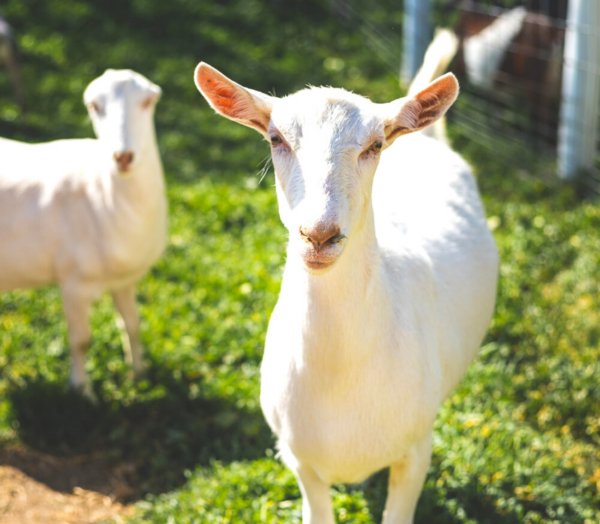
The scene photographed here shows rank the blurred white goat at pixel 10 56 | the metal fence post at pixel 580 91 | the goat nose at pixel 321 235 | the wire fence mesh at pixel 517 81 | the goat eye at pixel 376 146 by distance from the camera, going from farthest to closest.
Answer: the blurred white goat at pixel 10 56 → the wire fence mesh at pixel 517 81 → the metal fence post at pixel 580 91 → the goat eye at pixel 376 146 → the goat nose at pixel 321 235

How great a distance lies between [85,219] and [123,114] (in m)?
0.73

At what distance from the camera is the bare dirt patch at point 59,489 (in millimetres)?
3730

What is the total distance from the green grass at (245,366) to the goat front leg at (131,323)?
109 millimetres

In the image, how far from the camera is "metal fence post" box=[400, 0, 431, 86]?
7762 millimetres

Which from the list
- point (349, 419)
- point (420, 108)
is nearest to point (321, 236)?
point (420, 108)

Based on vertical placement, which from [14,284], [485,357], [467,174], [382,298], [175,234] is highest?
[382,298]

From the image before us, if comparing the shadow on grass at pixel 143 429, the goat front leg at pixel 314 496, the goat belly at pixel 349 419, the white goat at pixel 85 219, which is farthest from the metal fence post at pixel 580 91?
the goat front leg at pixel 314 496

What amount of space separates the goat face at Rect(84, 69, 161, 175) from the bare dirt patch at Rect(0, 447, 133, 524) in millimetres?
1750

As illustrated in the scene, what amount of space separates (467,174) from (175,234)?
3088mm

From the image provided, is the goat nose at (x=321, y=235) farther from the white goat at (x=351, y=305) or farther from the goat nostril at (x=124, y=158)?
the goat nostril at (x=124, y=158)

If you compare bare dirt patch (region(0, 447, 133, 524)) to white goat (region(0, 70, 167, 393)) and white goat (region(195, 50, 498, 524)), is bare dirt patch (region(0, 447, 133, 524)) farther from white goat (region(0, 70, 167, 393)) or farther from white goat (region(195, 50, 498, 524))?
white goat (region(195, 50, 498, 524))

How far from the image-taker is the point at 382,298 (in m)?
2.59

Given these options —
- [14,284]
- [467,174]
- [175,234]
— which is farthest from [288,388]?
[175,234]

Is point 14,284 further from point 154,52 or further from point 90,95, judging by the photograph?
point 154,52
